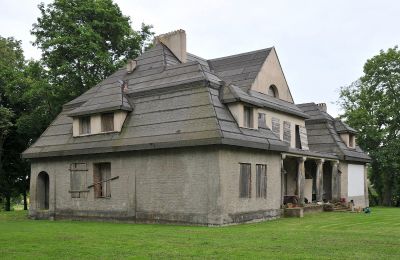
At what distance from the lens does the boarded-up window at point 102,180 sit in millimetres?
23906

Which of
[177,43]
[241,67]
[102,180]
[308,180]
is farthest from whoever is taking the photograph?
[308,180]

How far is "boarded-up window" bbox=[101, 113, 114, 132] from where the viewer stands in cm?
2422

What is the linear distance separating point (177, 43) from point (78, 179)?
9.88m

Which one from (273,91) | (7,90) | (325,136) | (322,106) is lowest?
(325,136)

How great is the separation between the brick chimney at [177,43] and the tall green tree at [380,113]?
23.2 m

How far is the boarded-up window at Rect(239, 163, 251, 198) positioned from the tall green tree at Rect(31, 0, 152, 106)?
17.0 m

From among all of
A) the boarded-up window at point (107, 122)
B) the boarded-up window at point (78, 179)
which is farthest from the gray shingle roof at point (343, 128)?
the boarded-up window at point (78, 179)

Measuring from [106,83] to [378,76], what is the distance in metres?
29.4

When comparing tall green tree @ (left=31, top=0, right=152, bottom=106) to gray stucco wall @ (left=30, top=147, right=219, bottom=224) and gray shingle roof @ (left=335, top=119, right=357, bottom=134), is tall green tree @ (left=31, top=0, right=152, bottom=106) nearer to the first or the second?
gray stucco wall @ (left=30, top=147, right=219, bottom=224)

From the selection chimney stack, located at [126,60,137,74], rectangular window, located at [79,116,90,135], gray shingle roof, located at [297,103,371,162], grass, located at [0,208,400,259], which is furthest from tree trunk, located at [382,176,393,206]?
rectangular window, located at [79,116,90,135]

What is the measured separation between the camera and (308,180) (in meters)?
33.4

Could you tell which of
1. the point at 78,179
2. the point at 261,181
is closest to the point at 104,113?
the point at 78,179

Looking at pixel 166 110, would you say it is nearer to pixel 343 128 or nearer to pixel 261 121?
pixel 261 121

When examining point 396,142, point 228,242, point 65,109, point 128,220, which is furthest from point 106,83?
point 396,142
